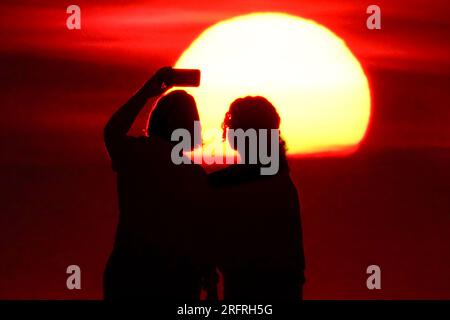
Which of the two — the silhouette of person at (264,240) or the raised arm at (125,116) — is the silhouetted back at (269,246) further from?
the raised arm at (125,116)

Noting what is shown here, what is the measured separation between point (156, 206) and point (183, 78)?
0.35m

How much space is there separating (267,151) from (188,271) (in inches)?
14.1

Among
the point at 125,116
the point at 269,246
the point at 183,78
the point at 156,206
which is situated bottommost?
the point at 269,246

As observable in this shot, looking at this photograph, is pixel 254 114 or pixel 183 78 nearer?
pixel 254 114

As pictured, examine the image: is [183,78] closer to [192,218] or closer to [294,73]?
[192,218]

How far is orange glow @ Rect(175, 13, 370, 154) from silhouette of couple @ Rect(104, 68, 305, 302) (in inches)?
53.7

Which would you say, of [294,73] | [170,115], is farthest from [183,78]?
[294,73]

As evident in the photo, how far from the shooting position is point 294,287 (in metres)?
2.14

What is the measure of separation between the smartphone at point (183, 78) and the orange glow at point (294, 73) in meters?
1.23

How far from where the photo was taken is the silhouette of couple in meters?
2.13

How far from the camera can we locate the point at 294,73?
3740 mm

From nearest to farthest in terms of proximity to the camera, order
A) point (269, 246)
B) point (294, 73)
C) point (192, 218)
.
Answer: point (269, 246) < point (192, 218) < point (294, 73)

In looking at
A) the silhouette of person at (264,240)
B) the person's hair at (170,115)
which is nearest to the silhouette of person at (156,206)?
the person's hair at (170,115)

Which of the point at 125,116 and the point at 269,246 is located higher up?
the point at 125,116
